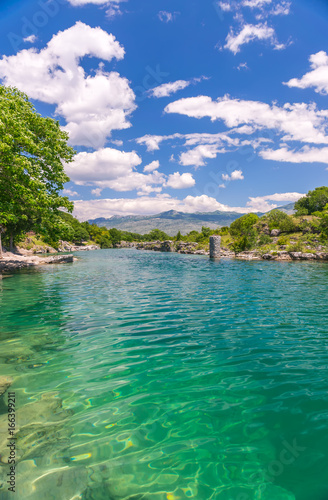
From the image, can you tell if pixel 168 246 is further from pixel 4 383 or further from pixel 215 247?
pixel 4 383

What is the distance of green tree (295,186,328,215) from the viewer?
9706 centimetres

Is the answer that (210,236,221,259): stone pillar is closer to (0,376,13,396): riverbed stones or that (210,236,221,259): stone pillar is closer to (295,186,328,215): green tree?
(295,186,328,215): green tree

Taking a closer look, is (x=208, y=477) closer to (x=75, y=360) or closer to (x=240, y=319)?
(x=75, y=360)

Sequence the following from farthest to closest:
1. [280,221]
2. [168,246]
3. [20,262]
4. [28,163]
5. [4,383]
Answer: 1. [168,246]
2. [280,221]
3. [20,262]
4. [28,163]
5. [4,383]

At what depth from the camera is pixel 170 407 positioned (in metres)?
5.29

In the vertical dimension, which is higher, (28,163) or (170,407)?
(28,163)

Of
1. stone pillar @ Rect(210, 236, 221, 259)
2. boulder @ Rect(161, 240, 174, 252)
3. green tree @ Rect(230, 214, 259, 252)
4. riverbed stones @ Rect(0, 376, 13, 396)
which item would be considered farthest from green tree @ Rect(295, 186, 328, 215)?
riverbed stones @ Rect(0, 376, 13, 396)

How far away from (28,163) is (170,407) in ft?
79.2

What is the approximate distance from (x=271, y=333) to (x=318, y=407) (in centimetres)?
457

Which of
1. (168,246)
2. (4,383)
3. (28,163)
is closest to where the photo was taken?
(4,383)

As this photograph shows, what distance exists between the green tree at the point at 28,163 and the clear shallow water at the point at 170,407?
16545 mm

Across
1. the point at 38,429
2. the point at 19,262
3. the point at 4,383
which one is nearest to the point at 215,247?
the point at 19,262

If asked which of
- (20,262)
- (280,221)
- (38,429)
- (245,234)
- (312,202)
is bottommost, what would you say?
(38,429)

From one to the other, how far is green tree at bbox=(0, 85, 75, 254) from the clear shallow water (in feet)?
54.3
